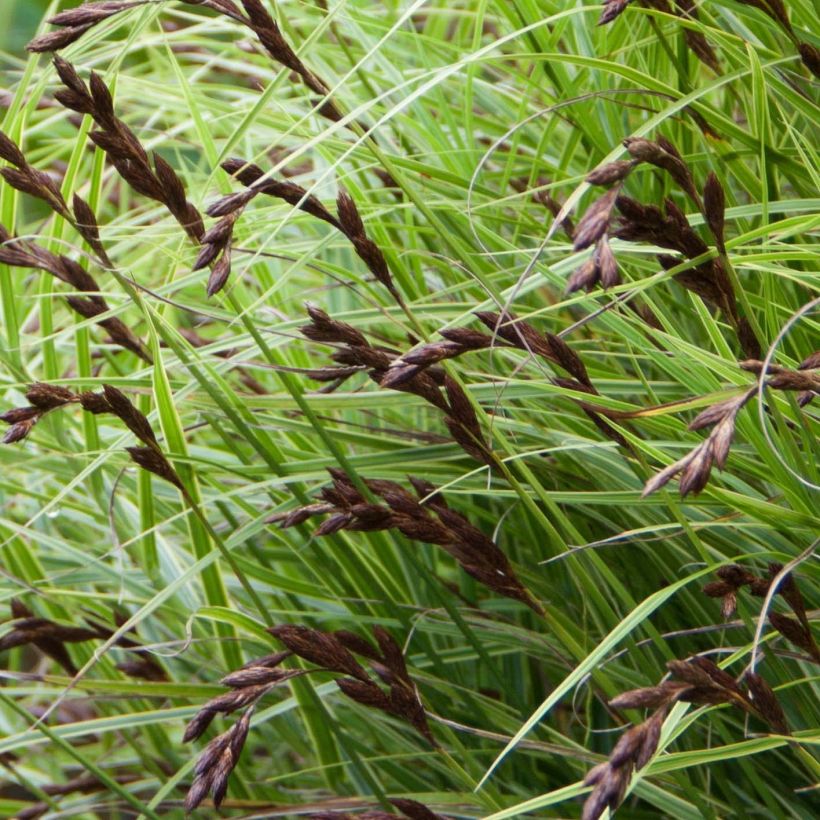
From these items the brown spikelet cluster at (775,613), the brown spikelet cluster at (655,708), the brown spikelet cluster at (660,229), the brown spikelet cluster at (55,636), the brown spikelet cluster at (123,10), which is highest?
the brown spikelet cluster at (123,10)

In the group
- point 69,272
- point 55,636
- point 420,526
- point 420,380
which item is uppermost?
point 69,272

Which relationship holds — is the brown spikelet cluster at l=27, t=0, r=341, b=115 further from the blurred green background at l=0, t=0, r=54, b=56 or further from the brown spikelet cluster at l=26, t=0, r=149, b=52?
the blurred green background at l=0, t=0, r=54, b=56

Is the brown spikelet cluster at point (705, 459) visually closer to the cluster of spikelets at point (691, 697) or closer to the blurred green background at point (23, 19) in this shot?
the cluster of spikelets at point (691, 697)

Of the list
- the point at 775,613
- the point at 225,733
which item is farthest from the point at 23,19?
the point at 775,613

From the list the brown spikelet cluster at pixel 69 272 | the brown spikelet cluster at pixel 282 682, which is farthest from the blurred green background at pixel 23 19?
the brown spikelet cluster at pixel 282 682

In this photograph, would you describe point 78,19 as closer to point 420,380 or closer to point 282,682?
point 420,380

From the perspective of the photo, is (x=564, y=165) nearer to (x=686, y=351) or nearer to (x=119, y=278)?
(x=686, y=351)

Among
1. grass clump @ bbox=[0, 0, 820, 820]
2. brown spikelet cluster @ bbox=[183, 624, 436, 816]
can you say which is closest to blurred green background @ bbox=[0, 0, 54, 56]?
grass clump @ bbox=[0, 0, 820, 820]

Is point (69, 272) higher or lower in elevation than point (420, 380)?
higher
